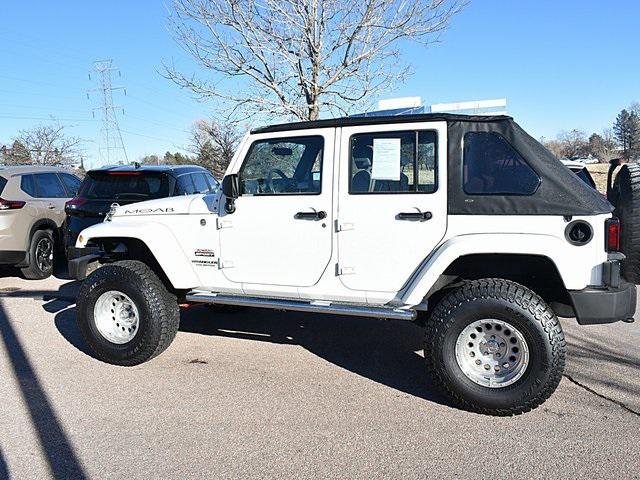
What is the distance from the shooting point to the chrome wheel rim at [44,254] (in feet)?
27.5

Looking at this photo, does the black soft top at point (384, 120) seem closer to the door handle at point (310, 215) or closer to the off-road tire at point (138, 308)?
the door handle at point (310, 215)

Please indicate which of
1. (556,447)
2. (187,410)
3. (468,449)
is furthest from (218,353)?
(556,447)

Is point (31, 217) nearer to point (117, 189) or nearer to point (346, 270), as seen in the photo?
point (117, 189)

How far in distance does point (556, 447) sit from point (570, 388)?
1033 mm

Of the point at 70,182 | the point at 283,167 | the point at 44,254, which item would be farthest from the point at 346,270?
the point at 70,182

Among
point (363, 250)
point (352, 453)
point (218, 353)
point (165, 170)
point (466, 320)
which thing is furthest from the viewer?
point (165, 170)

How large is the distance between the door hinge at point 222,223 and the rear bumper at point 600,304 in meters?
2.68

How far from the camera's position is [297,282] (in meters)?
4.25

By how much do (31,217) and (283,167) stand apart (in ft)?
18.6

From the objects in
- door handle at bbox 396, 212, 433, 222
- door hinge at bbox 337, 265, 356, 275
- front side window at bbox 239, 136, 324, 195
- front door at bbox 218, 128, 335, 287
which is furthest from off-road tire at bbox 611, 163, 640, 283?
front side window at bbox 239, 136, 324, 195

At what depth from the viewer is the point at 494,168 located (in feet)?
12.4

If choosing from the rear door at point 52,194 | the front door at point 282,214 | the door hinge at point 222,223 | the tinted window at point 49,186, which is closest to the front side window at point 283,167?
the front door at point 282,214

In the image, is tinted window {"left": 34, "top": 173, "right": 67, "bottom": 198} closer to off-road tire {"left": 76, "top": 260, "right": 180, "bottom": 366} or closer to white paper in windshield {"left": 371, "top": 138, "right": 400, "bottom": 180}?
off-road tire {"left": 76, "top": 260, "right": 180, "bottom": 366}

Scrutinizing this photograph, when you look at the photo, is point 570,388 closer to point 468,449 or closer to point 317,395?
point 468,449
